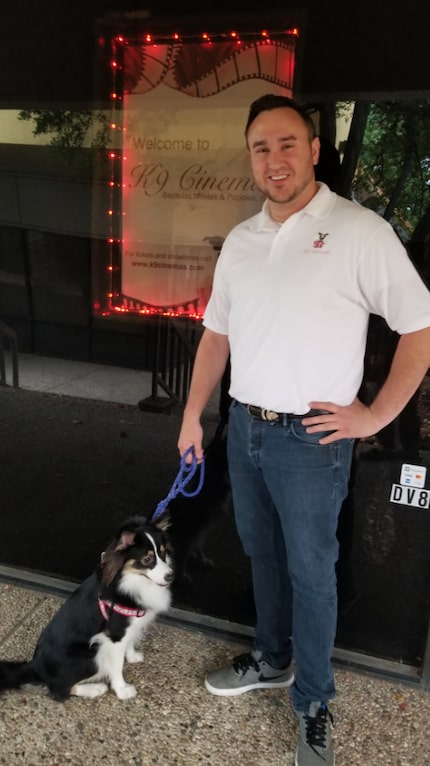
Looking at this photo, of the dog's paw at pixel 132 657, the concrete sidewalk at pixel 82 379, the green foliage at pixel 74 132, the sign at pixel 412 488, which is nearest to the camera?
the sign at pixel 412 488

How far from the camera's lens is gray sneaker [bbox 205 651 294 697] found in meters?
2.44

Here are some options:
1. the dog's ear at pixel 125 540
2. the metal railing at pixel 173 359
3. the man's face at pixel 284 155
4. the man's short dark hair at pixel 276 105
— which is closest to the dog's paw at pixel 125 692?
the dog's ear at pixel 125 540

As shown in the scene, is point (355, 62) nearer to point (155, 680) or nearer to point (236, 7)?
point (236, 7)

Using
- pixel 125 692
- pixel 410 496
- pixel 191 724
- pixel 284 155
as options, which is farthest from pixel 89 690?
pixel 284 155

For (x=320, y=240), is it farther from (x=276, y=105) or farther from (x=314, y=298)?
(x=276, y=105)

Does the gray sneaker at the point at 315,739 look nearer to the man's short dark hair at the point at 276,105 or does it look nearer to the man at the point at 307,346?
the man at the point at 307,346

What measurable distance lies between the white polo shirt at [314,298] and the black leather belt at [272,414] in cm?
2

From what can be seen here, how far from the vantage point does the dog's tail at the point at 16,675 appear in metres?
2.32

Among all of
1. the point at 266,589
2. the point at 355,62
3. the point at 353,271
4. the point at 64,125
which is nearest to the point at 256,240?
the point at 353,271

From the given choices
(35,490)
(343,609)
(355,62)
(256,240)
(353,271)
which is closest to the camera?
(353,271)

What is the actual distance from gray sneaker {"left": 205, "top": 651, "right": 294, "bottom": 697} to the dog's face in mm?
547

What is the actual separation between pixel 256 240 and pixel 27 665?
1.95 m

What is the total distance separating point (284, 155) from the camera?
186cm

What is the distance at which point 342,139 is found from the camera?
218 cm
